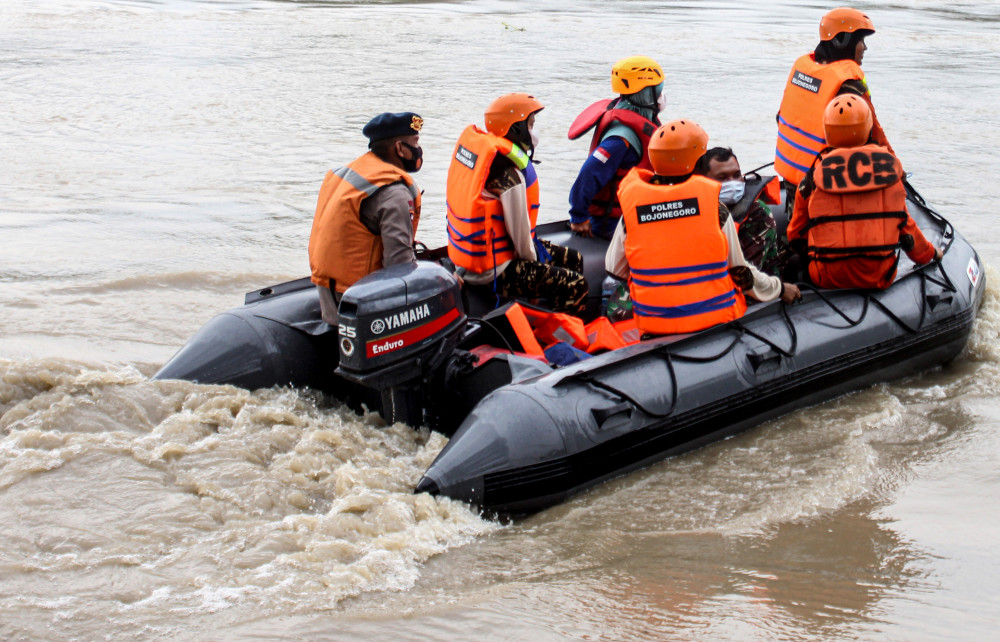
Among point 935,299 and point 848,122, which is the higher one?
point 848,122

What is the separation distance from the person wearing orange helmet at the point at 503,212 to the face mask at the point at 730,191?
0.67 meters

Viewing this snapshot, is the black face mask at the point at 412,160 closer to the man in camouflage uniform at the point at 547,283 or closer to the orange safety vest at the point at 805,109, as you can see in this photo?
the man in camouflage uniform at the point at 547,283

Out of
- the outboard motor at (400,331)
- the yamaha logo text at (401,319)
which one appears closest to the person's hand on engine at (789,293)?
the outboard motor at (400,331)

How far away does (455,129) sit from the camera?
10.5 meters

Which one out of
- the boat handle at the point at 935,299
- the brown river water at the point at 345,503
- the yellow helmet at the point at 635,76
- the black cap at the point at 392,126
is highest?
the yellow helmet at the point at 635,76

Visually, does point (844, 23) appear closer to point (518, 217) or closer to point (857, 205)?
point (857, 205)

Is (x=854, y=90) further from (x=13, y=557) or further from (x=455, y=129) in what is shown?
(x=455, y=129)

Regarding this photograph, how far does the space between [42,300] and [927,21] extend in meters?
17.1

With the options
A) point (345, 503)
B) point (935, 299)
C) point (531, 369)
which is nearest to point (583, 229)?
point (531, 369)

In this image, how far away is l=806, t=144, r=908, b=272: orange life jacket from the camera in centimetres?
449

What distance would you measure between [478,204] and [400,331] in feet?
2.34

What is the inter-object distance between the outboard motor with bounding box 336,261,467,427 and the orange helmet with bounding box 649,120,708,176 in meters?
0.89

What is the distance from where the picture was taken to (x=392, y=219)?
3.90 m

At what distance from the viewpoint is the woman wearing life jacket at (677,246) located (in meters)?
3.88
